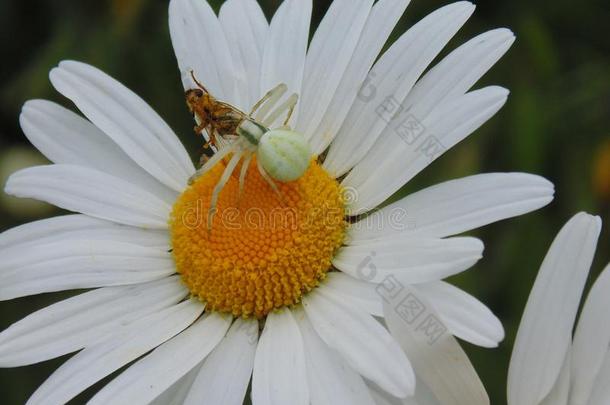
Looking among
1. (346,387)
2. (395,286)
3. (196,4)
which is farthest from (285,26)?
(346,387)

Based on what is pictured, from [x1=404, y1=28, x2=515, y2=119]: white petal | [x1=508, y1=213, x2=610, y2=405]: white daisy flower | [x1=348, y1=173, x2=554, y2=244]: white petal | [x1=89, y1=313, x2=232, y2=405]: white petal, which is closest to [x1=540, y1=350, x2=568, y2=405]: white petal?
[x1=508, y1=213, x2=610, y2=405]: white daisy flower

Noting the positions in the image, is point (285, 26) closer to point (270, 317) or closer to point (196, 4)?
point (196, 4)

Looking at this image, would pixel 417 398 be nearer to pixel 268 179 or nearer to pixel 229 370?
pixel 229 370

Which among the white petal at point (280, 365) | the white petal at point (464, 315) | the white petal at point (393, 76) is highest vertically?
the white petal at point (393, 76)

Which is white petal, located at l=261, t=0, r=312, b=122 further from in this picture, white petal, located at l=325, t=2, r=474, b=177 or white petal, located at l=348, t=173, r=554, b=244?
white petal, located at l=348, t=173, r=554, b=244

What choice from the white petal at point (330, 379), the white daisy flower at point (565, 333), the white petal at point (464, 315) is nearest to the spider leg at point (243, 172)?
the white petal at point (330, 379)

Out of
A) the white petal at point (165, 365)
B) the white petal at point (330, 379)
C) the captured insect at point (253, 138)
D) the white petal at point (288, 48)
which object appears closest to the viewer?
the white petal at point (330, 379)

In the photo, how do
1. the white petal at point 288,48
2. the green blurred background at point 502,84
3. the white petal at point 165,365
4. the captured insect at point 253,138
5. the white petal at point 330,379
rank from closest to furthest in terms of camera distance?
1. the white petal at point 330,379
2. the white petal at point 165,365
3. the captured insect at point 253,138
4. the white petal at point 288,48
5. the green blurred background at point 502,84

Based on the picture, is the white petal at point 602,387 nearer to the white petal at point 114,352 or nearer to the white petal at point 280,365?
the white petal at point 280,365
